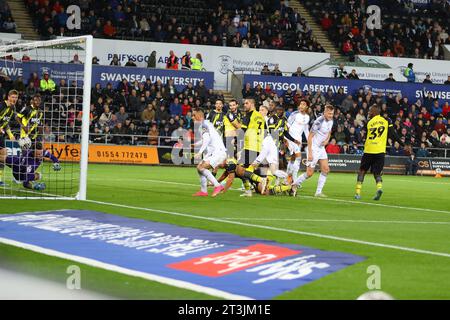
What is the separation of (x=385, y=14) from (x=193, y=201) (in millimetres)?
32303

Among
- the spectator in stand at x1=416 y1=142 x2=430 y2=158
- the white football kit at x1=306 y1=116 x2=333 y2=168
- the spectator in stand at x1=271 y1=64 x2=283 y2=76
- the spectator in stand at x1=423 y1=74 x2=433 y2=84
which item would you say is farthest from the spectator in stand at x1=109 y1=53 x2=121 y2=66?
the white football kit at x1=306 y1=116 x2=333 y2=168

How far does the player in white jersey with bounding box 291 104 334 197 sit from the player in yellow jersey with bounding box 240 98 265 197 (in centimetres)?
185

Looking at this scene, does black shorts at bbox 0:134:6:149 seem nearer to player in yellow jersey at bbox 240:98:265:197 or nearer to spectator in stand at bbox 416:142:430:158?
player in yellow jersey at bbox 240:98:265:197

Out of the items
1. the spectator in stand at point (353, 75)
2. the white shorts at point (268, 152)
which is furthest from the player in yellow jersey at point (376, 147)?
the spectator in stand at point (353, 75)

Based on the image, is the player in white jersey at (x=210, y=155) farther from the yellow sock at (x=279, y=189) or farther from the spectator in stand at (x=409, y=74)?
the spectator in stand at (x=409, y=74)

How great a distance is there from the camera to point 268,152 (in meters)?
20.2

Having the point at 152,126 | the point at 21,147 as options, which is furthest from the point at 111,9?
the point at 21,147

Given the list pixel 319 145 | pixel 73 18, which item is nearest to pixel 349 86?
pixel 73 18

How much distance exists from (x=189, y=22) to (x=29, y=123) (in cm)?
2209

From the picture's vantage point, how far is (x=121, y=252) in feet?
34.5

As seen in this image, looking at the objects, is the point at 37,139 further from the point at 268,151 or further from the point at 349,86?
the point at 349,86

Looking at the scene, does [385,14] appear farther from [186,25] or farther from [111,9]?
[111,9]

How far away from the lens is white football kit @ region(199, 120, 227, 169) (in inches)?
774

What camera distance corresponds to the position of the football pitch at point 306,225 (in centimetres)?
873
